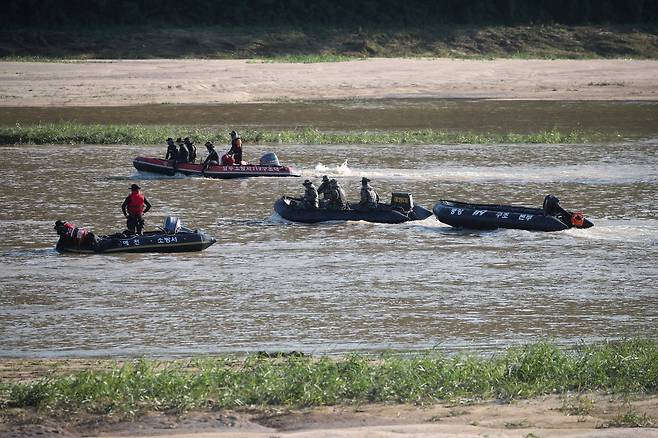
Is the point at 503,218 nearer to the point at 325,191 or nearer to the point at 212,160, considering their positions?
the point at 325,191

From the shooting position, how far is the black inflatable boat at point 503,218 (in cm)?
2472

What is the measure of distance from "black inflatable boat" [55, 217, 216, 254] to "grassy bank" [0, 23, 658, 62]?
35.2m

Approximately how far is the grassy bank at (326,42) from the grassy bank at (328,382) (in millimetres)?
45042

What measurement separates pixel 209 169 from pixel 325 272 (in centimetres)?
1313

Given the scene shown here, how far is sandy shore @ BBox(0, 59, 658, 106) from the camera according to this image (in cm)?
4906

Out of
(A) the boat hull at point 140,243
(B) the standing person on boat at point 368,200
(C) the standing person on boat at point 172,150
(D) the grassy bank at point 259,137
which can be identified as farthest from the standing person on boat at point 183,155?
(A) the boat hull at point 140,243

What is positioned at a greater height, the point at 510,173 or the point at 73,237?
the point at 510,173

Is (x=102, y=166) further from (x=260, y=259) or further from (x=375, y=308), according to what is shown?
(x=375, y=308)

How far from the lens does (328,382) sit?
12703 mm

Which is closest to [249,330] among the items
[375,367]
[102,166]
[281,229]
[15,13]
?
[375,367]

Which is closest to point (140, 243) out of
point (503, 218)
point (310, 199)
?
point (310, 199)

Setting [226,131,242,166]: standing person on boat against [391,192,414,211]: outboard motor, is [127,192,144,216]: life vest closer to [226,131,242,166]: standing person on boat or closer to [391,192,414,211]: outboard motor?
[391,192,414,211]: outboard motor

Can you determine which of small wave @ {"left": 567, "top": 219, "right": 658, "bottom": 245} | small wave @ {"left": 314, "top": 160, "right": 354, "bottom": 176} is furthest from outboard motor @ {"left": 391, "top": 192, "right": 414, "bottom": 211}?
small wave @ {"left": 314, "top": 160, "right": 354, "bottom": 176}

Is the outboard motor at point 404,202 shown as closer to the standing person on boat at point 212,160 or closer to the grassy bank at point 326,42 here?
the standing person on boat at point 212,160
